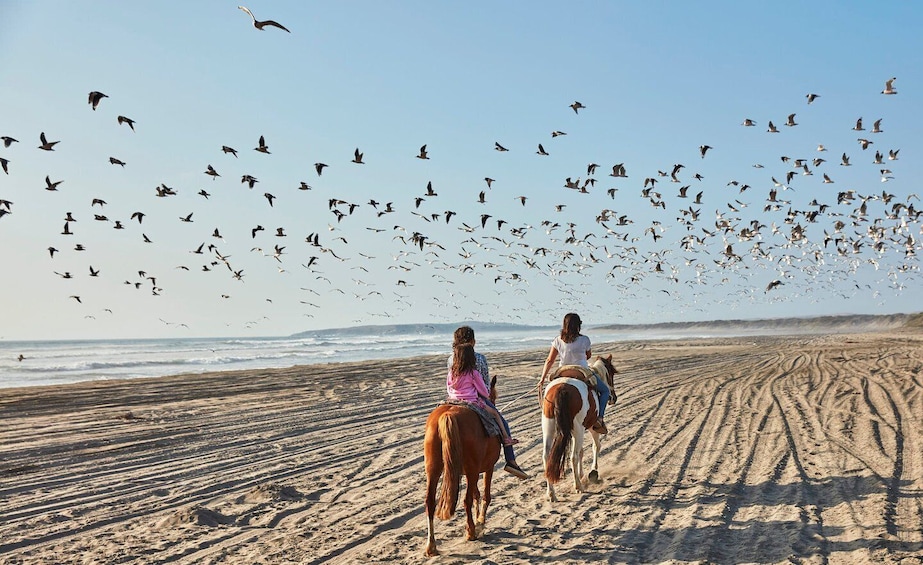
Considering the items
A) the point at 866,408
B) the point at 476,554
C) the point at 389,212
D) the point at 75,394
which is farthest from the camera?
the point at 389,212

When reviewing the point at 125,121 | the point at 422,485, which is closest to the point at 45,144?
the point at 125,121

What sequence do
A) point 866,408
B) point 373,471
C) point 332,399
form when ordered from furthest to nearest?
point 332,399
point 866,408
point 373,471

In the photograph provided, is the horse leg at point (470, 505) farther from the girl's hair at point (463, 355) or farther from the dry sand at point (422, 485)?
the girl's hair at point (463, 355)

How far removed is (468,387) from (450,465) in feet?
2.75

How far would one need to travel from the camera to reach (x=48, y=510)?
8078 millimetres

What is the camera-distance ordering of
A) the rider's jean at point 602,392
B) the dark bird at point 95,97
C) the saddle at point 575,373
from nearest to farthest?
the saddle at point 575,373, the rider's jean at point 602,392, the dark bird at point 95,97

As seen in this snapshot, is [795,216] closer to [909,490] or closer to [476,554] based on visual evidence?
[909,490]

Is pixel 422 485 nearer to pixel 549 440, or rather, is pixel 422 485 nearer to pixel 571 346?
pixel 549 440

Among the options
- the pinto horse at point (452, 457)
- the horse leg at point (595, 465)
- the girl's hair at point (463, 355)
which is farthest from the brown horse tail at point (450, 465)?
the horse leg at point (595, 465)

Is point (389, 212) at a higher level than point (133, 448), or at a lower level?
higher

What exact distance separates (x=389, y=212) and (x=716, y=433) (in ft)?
→ 53.3

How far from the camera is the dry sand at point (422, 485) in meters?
6.33

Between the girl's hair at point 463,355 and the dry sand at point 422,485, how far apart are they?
163cm

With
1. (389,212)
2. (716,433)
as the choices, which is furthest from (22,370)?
(716,433)
